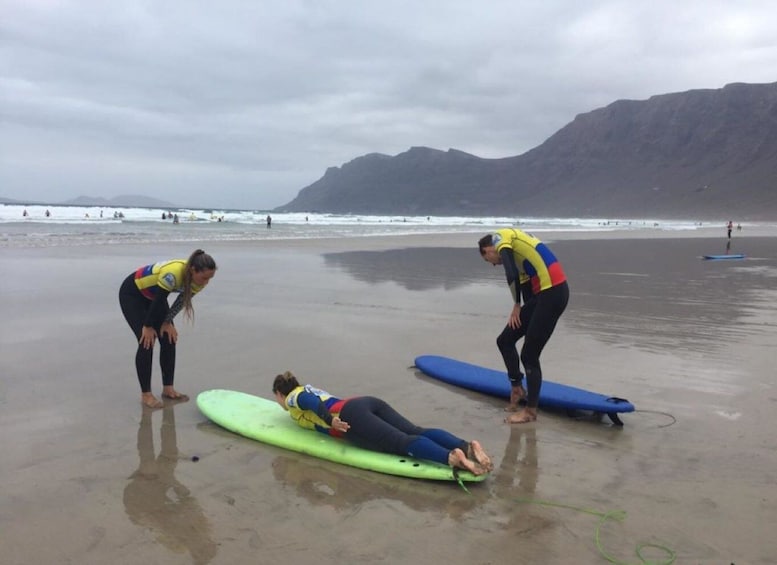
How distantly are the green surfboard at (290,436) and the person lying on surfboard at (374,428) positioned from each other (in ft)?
0.18

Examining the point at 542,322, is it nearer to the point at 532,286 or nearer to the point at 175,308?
the point at 532,286

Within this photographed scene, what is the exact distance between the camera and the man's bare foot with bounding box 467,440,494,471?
355 cm

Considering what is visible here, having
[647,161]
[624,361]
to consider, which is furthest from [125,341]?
A: [647,161]

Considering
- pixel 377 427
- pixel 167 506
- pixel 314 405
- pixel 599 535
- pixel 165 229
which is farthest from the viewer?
pixel 165 229

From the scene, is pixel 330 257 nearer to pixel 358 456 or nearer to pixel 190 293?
pixel 190 293

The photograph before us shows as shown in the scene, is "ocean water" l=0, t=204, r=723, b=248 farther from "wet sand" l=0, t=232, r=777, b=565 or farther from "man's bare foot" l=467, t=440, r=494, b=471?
"man's bare foot" l=467, t=440, r=494, b=471

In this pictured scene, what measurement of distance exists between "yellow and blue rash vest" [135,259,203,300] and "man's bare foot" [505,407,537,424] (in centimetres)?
288

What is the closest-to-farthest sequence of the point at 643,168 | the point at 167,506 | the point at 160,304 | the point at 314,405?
the point at 167,506 → the point at 314,405 → the point at 160,304 → the point at 643,168

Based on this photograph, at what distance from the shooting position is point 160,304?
4941 mm

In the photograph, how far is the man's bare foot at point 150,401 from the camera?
4.88 m

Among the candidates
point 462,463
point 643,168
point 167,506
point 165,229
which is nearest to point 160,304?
point 167,506

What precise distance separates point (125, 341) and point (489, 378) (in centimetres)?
447

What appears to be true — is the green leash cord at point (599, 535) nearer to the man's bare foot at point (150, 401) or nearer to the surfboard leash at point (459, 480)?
the surfboard leash at point (459, 480)

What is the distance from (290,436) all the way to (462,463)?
1.36m
